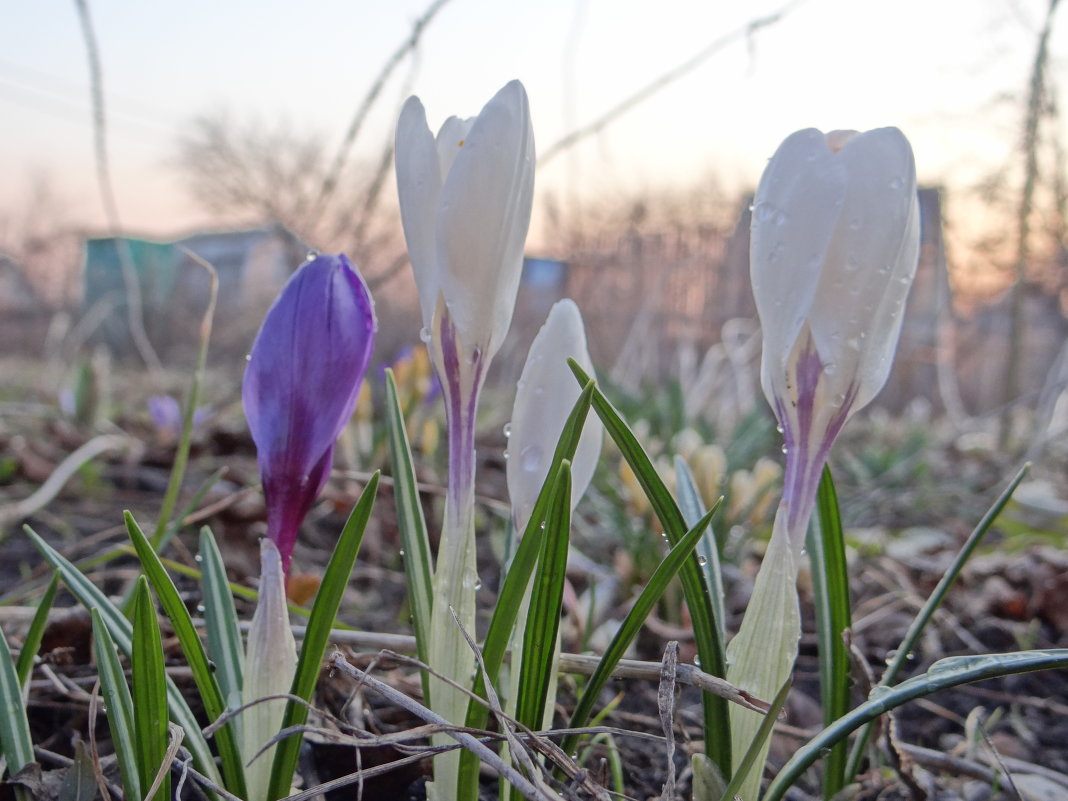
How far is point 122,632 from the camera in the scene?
0.78 metres

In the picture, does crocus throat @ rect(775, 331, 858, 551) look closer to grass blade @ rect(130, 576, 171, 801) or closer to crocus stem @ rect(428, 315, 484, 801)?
crocus stem @ rect(428, 315, 484, 801)

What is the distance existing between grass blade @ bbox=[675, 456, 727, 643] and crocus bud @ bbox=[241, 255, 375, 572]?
0.99 ft

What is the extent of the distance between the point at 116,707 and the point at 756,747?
0.48 metres

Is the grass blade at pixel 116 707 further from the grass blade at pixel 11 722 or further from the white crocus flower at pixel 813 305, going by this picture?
the white crocus flower at pixel 813 305

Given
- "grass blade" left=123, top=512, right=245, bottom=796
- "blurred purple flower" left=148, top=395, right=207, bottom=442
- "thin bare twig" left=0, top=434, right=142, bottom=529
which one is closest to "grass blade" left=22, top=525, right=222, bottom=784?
"grass blade" left=123, top=512, right=245, bottom=796

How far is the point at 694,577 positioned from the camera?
0.71 metres

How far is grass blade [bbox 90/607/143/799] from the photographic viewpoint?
66 cm

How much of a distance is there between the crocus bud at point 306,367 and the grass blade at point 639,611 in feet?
0.88

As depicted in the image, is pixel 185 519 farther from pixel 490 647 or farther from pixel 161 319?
pixel 161 319

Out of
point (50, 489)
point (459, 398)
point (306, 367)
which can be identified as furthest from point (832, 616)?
point (50, 489)

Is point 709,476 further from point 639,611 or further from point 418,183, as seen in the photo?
point 418,183

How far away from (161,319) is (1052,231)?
10.4 meters

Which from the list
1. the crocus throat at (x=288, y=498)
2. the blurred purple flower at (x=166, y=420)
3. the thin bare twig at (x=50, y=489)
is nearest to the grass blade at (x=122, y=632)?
the crocus throat at (x=288, y=498)

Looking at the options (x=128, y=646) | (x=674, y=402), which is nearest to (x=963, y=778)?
(x=128, y=646)
